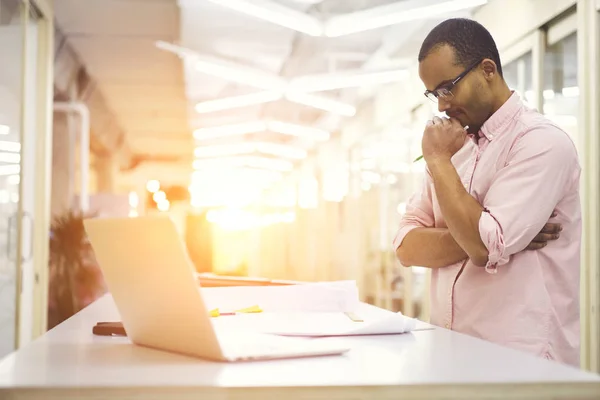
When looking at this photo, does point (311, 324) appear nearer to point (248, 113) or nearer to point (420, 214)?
point (420, 214)

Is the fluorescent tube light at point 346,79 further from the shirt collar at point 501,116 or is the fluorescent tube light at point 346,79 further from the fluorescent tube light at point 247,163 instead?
the fluorescent tube light at point 247,163

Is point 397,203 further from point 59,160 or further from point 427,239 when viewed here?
point 427,239

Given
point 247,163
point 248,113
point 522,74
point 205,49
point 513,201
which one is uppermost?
point 205,49

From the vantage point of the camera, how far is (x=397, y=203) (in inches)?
341

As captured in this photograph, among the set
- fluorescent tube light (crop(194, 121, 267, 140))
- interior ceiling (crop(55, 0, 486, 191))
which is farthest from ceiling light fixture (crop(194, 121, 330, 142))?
interior ceiling (crop(55, 0, 486, 191))

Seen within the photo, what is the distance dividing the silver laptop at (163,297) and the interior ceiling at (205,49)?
157 inches

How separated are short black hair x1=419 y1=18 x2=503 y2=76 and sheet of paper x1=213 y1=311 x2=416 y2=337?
790 millimetres

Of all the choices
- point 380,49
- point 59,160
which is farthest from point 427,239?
point 59,160

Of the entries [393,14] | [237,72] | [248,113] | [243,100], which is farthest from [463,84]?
[248,113]

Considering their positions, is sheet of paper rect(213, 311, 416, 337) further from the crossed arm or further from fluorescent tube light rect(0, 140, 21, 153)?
fluorescent tube light rect(0, 140, 21, 153)

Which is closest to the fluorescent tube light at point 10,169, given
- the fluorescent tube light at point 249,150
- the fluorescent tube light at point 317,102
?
the fluorescent tube light at point 317,102

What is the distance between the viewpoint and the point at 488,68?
1958 millimetres

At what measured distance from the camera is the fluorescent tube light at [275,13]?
16.2ft

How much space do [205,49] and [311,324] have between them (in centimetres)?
639
